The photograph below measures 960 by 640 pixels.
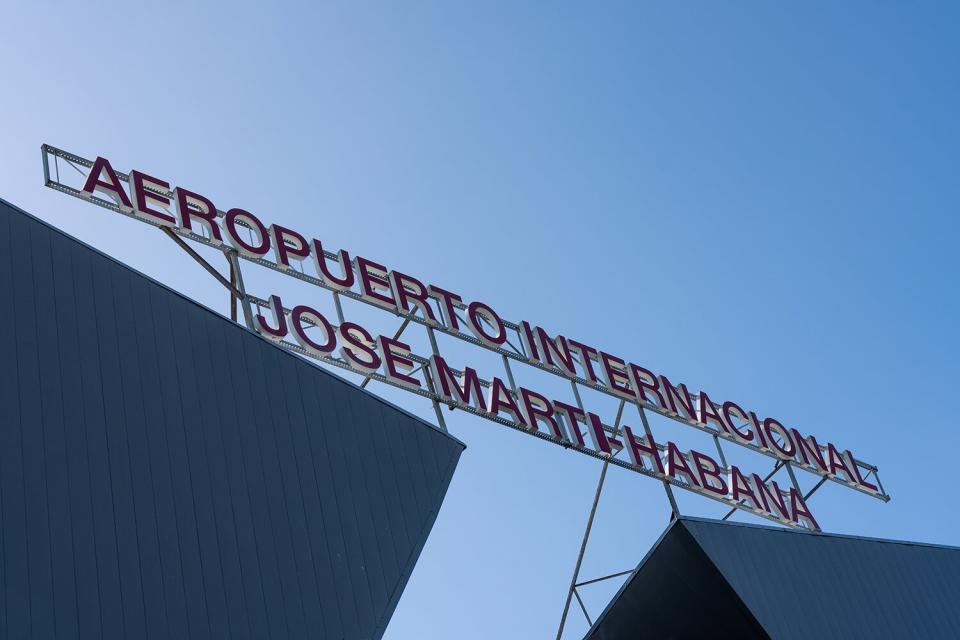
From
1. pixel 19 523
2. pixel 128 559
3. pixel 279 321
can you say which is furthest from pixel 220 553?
pixel 279 321

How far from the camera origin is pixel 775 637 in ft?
88.4

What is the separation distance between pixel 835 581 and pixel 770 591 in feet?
9.22

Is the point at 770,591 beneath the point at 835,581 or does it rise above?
beneath

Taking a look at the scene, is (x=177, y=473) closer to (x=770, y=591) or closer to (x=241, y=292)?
(x=241, y=292)

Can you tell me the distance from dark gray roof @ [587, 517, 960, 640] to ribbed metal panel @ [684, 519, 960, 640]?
3cm

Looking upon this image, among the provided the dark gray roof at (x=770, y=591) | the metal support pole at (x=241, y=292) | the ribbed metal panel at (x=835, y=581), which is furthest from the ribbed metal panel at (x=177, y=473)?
the ribbed metal panel at (x=835, y=581)

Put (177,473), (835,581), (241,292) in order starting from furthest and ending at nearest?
(835,581)
(241,292)
(177,473)

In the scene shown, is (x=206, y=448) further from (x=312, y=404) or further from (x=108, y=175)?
(x=108, y=175)

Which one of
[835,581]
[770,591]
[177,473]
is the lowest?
[770,591]

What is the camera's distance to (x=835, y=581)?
29609 mm

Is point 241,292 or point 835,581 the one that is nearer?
point 241,292

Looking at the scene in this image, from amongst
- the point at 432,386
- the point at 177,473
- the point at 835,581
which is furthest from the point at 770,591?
the point at 177,473

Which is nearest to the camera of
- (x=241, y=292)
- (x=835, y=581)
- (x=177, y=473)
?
(x=177, y=473)

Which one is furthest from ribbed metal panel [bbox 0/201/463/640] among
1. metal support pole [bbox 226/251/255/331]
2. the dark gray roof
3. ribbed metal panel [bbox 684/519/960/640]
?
ribbed metal panel [bbox 684/519/960/640]
